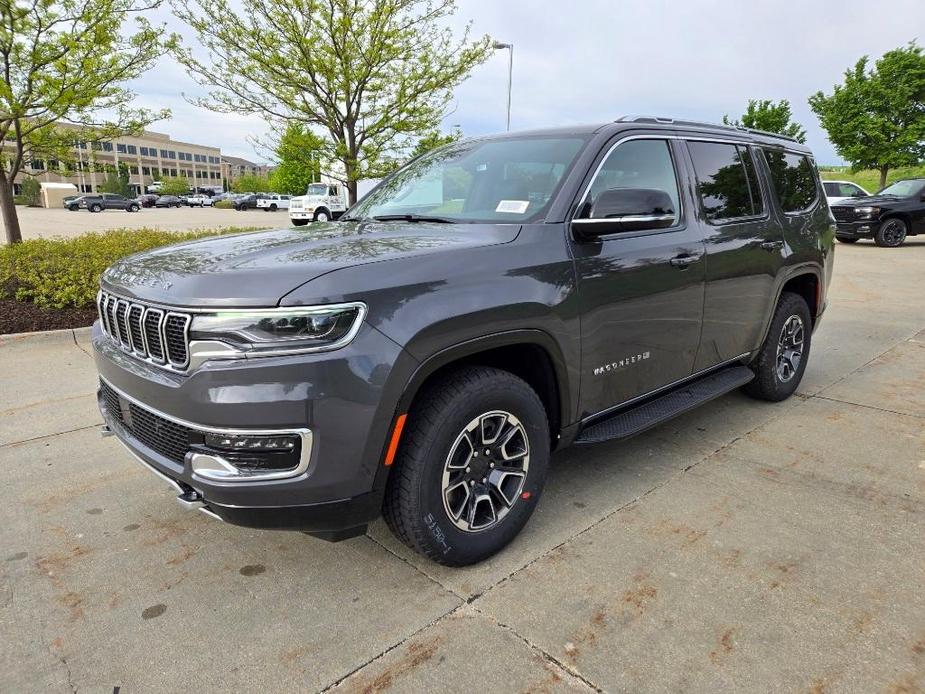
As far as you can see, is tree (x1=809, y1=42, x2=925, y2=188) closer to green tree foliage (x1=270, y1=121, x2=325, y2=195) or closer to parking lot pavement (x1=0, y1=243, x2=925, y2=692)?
green tree foliage (x1=270, y1=121, x2=325, y2=195)

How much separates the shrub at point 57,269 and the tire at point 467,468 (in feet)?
17.1

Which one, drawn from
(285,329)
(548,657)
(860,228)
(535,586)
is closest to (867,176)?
(860,228)

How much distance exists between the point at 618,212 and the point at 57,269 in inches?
262

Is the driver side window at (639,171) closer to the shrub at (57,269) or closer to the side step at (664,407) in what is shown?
the side step at (664,407)

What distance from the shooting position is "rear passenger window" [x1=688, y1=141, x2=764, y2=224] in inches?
147

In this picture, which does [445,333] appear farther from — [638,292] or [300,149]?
[300,149]

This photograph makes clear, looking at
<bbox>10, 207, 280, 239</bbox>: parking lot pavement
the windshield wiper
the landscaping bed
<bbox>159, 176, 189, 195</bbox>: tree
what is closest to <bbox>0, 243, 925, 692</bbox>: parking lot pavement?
the windshield wiper

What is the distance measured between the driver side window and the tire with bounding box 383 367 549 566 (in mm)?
983

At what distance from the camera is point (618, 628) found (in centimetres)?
233

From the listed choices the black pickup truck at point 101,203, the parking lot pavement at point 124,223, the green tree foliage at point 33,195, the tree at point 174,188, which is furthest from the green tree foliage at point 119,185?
the parking lot pavement at point 124,223

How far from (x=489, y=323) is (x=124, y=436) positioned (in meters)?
1.58

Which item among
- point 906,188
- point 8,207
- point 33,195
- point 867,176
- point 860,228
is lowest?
point 860,228

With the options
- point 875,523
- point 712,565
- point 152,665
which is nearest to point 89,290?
point 152,665

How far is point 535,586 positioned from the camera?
2.58m
